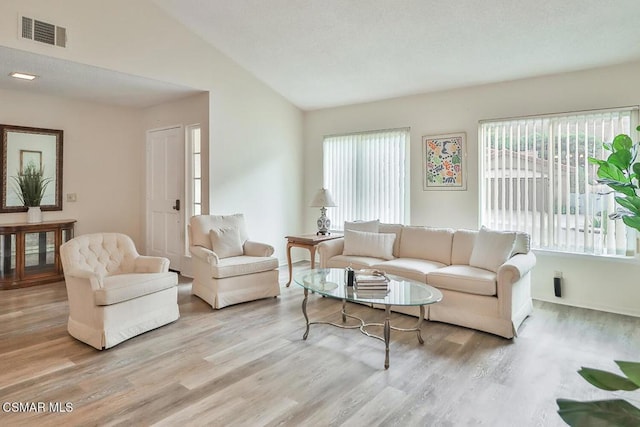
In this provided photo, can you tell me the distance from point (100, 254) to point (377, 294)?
8.58 ft

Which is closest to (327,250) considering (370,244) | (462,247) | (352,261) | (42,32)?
(352,261)

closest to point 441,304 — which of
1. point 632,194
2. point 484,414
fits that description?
point 484,414

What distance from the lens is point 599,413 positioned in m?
0.81

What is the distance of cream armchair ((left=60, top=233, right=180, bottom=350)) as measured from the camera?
120 inches

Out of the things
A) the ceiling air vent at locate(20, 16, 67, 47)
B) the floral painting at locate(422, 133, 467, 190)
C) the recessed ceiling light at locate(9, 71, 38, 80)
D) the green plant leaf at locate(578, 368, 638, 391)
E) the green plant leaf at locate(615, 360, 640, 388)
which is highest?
the ceiling air vent at locate(20, 16, 67, 47)

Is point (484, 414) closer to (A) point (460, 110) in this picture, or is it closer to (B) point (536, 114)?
(B) point (536, 114)

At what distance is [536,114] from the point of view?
4312 millimetres

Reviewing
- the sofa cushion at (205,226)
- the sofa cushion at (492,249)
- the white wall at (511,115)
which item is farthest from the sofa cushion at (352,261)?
the white wall at (511,115)

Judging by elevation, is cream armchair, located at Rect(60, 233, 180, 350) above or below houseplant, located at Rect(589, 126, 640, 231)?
below

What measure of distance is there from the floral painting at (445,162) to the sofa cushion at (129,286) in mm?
3399

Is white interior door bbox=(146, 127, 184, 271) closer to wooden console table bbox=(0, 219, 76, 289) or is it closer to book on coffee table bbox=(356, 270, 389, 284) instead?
wooden console table bbox=(0, 219, 76, 289)

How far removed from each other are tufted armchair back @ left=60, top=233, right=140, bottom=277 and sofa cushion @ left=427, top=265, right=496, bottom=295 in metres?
2.96

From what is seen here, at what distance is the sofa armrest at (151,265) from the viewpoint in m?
3.68

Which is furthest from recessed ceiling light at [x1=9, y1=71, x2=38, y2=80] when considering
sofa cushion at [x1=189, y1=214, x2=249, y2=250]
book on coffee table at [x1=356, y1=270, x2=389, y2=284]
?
book on coffee table at [x1=356, y1=270, x2=389, y2=284]
